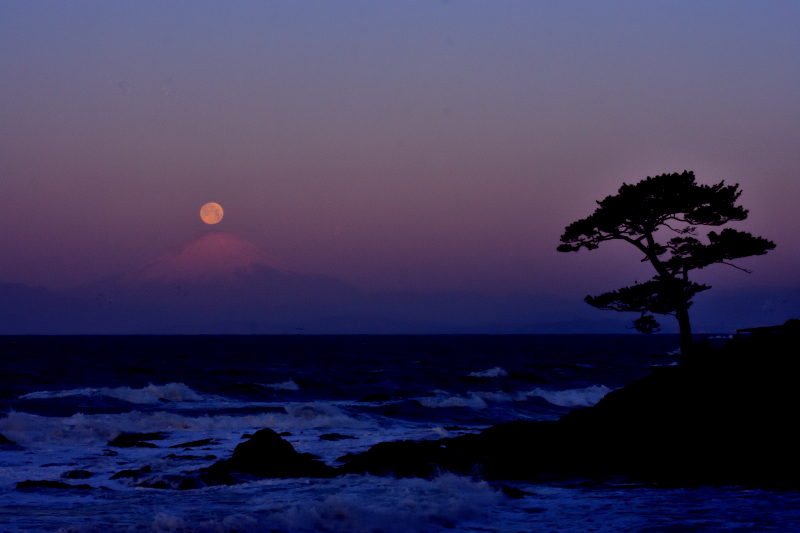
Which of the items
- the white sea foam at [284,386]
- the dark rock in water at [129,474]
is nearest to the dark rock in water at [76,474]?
the dark rock in water at [129,474]

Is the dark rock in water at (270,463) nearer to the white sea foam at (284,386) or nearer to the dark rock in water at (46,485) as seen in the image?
the dark rock in water at (46,485)

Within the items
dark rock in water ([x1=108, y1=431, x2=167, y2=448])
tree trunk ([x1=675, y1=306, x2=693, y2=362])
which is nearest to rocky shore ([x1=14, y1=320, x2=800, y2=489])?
tree trunk ([x1=675, y1=306, x2=693, y2=362])

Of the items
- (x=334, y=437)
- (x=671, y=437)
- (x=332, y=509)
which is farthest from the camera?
(x=334, y=437)

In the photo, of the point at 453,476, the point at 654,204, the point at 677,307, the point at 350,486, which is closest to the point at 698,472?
the point at 453,476

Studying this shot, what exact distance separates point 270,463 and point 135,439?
9.71 meters

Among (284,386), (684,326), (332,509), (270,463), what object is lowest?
(284,386)

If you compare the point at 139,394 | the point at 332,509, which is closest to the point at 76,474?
the point at 332,509

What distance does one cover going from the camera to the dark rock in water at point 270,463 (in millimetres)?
17750

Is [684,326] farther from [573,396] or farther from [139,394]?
[139,394]

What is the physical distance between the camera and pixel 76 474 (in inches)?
702

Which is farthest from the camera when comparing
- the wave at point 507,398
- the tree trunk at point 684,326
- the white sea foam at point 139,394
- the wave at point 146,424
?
the white sea foam at point 139,394

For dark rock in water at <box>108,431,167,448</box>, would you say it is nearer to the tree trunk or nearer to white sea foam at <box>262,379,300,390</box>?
the tree trunk

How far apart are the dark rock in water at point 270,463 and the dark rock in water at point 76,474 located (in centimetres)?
325

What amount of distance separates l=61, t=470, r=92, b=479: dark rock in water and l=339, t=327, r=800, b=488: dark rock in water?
676 cm
